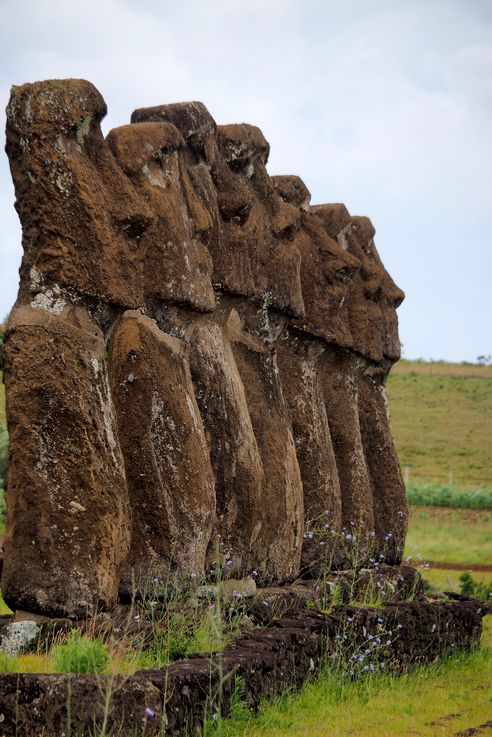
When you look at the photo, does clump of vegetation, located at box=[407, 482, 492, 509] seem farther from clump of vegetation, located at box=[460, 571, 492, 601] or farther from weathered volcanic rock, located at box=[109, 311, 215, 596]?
weathered volcanic rock, located at box=[109, 311, 215, 596]

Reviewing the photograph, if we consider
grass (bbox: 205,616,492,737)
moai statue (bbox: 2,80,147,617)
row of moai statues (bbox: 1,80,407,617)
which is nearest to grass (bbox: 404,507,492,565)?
row of moai statues (bbox: 1,80,407,617)

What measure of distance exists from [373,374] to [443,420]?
3881 centimetres

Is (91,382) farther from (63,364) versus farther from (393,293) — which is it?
(393,293)

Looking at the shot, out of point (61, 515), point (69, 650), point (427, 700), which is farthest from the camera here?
point (427, 700)

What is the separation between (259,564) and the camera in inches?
457

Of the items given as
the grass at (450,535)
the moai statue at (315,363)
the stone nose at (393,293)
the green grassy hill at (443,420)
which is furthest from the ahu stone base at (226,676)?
the green grassy hill at (443,420)

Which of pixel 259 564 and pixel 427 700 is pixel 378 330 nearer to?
pixel 259 564

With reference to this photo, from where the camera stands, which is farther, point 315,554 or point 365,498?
point 365,498

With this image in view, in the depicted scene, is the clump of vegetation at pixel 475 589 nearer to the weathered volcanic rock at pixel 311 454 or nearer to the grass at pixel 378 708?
the weathered volcanic rock at pixel 311 454

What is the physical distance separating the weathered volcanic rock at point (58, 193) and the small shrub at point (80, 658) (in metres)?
2.55

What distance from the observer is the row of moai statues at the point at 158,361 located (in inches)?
335

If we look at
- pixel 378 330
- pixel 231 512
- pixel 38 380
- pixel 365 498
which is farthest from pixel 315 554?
pixel 38 380

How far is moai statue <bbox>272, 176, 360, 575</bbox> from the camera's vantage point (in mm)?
13578

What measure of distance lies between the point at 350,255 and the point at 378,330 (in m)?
1.56
